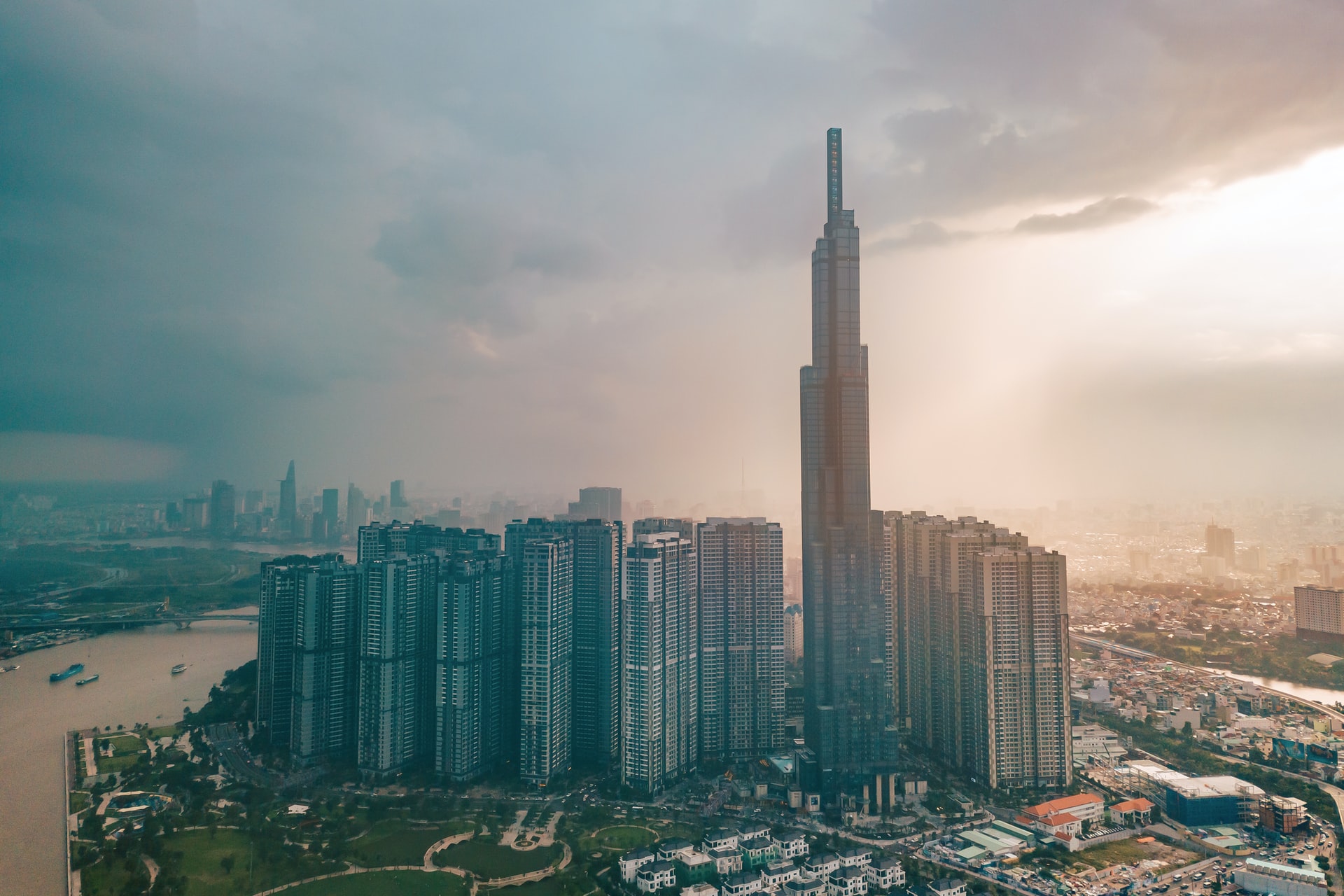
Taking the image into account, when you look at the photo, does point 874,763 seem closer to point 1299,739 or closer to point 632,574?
point 632,574

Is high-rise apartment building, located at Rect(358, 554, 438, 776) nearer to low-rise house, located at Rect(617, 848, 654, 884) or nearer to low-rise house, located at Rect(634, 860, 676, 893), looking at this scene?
low-rise house, located at Rect(617, 848, 654, 884)

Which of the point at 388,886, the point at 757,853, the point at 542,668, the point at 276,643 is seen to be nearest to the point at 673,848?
the point at 757,853

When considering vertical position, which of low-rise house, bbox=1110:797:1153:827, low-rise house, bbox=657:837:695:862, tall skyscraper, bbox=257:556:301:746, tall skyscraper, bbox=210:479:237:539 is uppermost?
tall skyscraper, bbox=210:479:237:539

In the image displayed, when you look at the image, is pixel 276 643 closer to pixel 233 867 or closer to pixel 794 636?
pixel 233 867

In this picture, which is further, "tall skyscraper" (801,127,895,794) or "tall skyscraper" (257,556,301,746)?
"tall skyscraper" (257,556,301,746)

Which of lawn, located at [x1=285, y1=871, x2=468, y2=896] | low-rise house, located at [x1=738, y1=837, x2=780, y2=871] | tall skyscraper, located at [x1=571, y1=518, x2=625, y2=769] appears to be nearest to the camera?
lawn, located at [x1=285, y1=871, x2=468, y2=896]

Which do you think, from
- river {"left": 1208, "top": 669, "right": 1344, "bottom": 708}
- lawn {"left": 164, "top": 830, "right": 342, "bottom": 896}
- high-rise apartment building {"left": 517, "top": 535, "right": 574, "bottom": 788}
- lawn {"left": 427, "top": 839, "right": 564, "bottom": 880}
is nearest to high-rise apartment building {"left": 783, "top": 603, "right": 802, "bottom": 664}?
high-rise apartment building {"left": 517, "top": 535, "right": 574, "bottom": 788}

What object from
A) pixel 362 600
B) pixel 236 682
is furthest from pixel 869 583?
pixel 236 682
